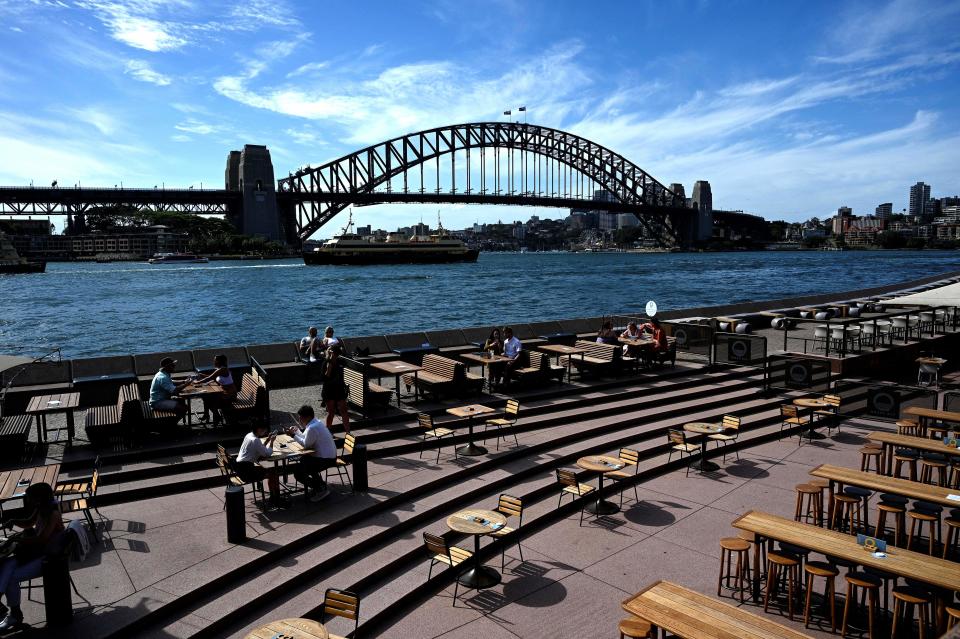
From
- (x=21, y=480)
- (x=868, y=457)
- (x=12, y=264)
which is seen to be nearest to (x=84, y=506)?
(x=21, y=480)

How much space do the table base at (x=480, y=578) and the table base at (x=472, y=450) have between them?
271 cm

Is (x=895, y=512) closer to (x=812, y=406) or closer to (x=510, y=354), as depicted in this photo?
(x=812, y=406)

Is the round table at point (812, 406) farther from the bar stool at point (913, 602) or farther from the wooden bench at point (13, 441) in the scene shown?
the wooden bench at point (13, 441)

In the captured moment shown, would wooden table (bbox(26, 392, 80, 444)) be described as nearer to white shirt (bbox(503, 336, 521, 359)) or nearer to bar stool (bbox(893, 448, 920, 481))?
white shirt (bbox(503, 336, 521, 359))

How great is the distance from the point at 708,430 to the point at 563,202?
110329 mm

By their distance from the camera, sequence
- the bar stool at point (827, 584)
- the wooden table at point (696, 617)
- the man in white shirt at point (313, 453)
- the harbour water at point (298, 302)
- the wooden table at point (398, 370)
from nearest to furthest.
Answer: the wooden table at point (696, 617), the bar stool at point (827, 584), the man in white shirt at point (313, 453), the wooden table at point (398, 370), the harbour water at point (298, 302)

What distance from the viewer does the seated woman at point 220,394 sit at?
944cm

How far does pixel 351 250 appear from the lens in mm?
105125

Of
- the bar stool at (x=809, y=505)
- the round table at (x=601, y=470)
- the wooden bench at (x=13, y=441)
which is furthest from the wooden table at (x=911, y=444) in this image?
the wooden bench at (x=13, y=441)

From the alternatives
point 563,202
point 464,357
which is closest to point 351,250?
point 563,202

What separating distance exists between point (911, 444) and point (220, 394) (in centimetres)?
888

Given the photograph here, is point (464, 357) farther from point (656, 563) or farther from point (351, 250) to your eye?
point (351, 250)

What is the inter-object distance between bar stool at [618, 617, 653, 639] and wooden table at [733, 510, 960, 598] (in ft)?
5.31

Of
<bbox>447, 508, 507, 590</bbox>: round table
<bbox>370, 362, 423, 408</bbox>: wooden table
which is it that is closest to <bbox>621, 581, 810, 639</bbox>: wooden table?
<bbox>447, 508, 507, 590</bbox>: round table
